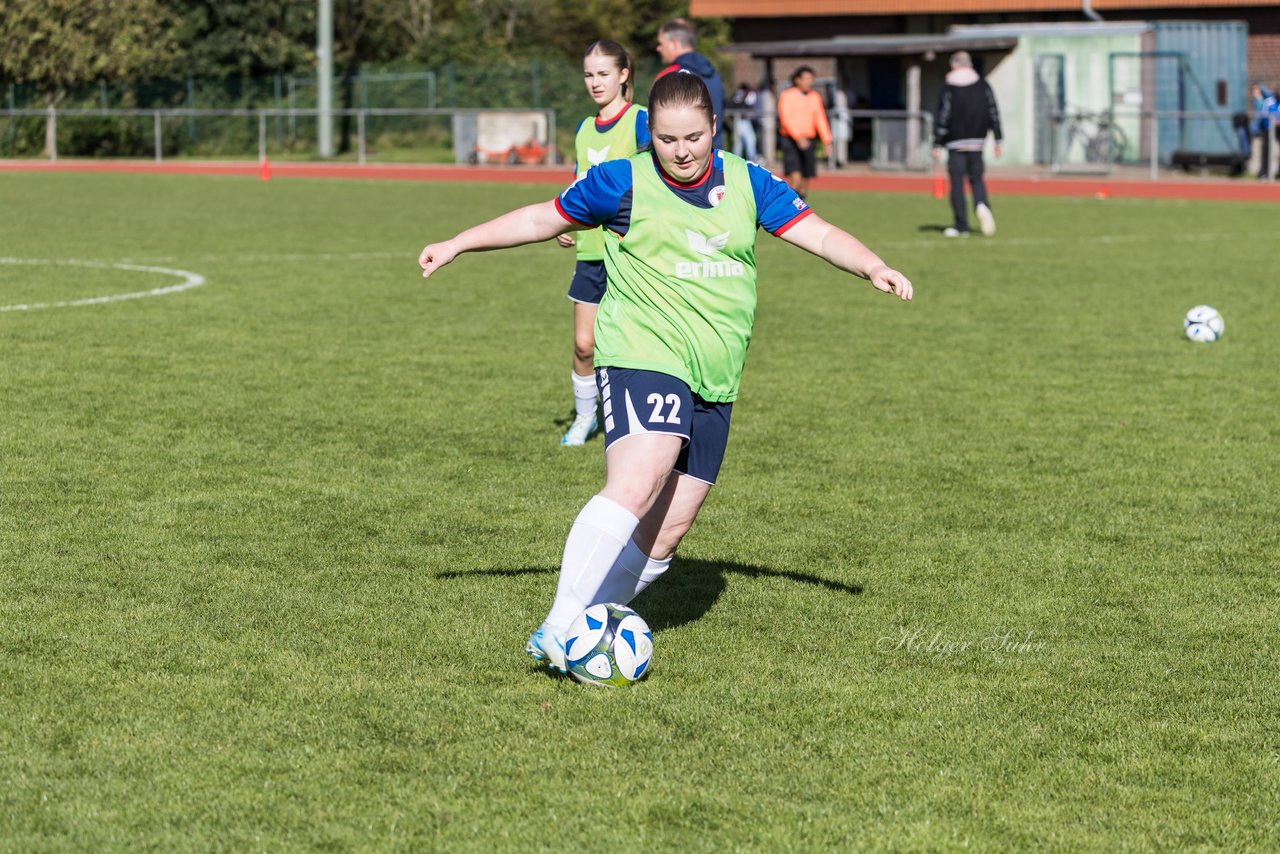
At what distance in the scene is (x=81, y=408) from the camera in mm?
9312

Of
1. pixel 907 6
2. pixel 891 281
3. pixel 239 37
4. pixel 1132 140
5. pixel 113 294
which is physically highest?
pixel 907 6

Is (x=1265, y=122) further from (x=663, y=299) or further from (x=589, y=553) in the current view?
(x=589, y=553)

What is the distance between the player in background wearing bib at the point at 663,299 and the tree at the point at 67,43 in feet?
138

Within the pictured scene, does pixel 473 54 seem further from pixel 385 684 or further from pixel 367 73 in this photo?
pixel 385 684

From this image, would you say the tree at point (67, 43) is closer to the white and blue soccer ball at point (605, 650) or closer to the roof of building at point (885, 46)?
the roof of building at point (885, 46)

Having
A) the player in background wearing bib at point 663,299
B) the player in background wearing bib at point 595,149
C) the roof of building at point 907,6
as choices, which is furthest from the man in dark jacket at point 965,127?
the roof of building at point 907,6

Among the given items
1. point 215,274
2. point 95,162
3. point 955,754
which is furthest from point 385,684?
point 95,162

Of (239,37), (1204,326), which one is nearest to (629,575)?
(1204,326)

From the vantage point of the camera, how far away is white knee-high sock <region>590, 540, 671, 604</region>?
5.30 metres

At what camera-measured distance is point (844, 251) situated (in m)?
5.25

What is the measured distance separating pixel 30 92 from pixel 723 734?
45559 millimetres

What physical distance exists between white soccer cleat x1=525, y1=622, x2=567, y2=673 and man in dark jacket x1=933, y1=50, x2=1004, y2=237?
17328 mm

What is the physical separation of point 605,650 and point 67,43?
45.1m

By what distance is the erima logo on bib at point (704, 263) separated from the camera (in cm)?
515
